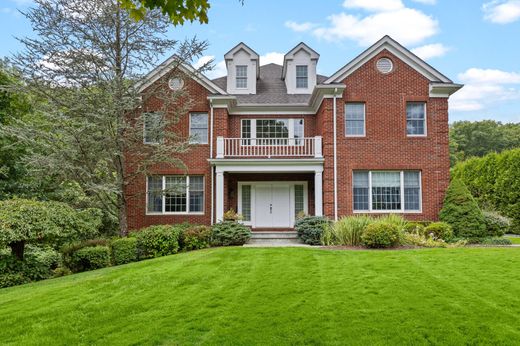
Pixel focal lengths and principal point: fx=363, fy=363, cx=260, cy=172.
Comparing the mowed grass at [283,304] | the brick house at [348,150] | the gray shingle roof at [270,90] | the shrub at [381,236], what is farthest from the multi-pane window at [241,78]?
the mowed grass at [283,304]

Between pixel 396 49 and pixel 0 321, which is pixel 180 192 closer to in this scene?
pixel 0 321

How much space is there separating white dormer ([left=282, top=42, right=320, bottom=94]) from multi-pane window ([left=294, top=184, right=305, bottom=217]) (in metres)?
5.29

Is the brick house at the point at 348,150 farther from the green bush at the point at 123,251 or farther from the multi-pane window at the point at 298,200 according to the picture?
the green bush at the point at 123,251

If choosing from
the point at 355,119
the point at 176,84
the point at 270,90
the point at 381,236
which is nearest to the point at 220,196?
the point at 176,84

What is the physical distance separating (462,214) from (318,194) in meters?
5.79

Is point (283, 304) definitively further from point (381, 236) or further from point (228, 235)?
point (228, 235)

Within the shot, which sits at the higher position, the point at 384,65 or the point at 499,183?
the point at 384,65

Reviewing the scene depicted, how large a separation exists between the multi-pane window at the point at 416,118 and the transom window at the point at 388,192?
186 cm

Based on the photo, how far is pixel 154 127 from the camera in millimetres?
Answer: 15094

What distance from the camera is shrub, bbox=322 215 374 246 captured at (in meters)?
13.0

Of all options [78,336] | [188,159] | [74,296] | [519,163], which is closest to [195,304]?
[78,336]

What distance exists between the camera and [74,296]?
7.30 metres

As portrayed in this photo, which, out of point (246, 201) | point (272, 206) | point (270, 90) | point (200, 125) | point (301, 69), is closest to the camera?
point (200, 125)

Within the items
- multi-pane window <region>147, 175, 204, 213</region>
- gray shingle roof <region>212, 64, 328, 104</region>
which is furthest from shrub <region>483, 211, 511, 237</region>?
multi-pane window <region>147, 175, 204, 213</region>
